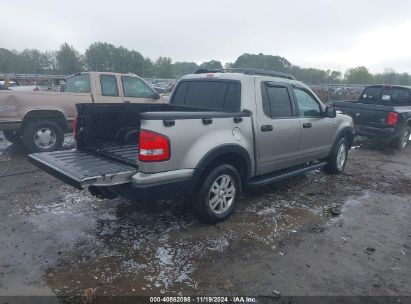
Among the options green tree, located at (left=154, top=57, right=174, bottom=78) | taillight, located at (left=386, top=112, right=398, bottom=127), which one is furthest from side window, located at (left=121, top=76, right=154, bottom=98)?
green tree, located at (left=154, top=57, right=174, bottom=78)

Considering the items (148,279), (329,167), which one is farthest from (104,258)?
(329,167)

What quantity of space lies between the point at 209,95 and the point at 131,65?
72.2 m

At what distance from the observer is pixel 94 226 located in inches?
167

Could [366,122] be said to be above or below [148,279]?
above

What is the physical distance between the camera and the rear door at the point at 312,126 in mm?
5441

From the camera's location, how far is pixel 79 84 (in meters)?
8.69

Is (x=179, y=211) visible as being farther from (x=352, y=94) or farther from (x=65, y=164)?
(x=352, y=94)

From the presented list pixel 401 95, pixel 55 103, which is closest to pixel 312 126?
pixel 55 103

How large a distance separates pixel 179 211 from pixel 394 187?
4.09 m

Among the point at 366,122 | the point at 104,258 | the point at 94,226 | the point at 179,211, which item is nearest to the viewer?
the point at 104,258

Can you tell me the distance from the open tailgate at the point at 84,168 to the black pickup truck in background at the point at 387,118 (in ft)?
25.0

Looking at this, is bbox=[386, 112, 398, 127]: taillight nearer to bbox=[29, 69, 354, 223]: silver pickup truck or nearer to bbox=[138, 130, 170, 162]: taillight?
bbox=[29, 69, 354, 223]: silver pickup truck

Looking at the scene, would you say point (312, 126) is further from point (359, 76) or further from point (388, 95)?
point (359, 76)

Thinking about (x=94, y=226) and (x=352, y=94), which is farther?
(x=352, y=94)
